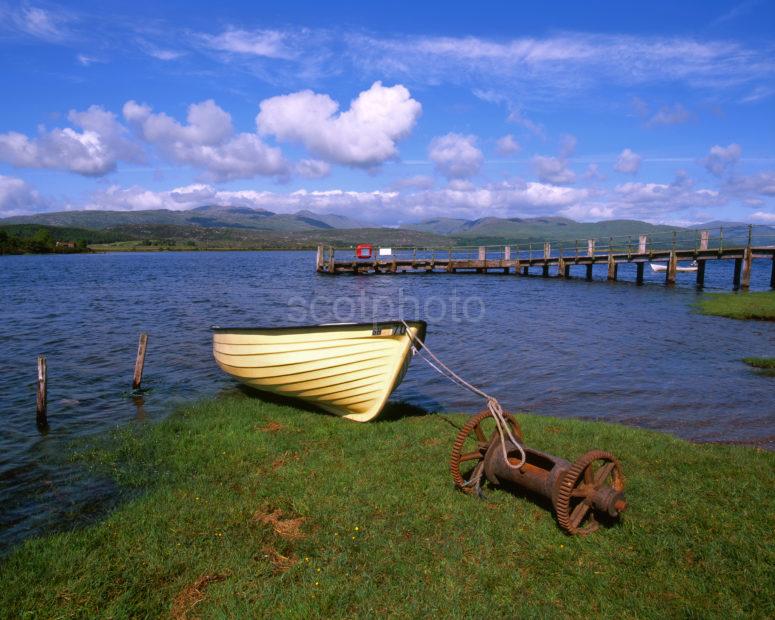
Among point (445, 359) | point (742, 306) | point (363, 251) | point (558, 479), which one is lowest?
point (445, 359)

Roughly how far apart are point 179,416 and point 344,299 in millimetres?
25505

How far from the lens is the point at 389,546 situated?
225 inches

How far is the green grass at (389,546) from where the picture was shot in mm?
4816

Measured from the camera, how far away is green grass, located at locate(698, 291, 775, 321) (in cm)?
2389

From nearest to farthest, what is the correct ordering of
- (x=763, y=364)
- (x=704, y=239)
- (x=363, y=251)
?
(x=763, y=364)
(x=704, y=239)
(x=363, y=251)

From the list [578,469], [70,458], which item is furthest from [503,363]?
[70,458]

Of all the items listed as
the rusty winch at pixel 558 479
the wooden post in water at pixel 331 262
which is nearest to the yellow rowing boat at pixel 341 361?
the rusty winch at pixel 558 479

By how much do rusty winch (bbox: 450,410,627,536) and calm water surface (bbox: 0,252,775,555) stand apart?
4783 mm

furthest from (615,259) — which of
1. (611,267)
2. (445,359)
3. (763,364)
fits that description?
(445,359)

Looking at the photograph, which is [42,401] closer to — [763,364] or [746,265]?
[763,364]

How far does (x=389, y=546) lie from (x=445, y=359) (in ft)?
38.0

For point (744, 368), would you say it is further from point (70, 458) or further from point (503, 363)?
point (70, 458)

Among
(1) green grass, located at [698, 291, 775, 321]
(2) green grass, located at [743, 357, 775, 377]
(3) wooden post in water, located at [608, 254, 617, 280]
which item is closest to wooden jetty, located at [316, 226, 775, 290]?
(3) wooden post in water, located at [608, 254, 617, 280]

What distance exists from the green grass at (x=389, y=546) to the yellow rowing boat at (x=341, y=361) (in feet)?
5.89
